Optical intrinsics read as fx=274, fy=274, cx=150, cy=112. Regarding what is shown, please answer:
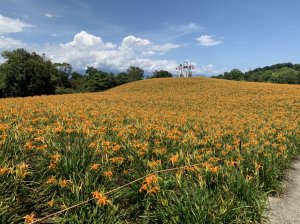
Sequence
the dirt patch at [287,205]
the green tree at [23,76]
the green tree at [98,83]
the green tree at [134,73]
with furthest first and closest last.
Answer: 1. the green tree at [134,73]
2. the green tree at [98,83]
3. the green tree at [23,76]
4. the dirt patch at [287,205]

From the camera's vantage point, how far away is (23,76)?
5809cm

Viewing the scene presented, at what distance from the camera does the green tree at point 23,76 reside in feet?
192

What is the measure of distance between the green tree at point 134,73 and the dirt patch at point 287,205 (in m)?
106

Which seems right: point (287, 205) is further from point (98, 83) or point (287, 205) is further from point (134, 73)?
point (134, 73)

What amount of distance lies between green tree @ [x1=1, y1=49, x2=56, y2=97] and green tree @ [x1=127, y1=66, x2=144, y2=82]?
172 feet

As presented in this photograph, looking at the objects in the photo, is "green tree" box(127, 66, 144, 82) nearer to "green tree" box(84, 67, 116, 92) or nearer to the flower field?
"green tree" box(84, 67, 116, 92)

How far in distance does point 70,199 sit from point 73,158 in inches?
42.0

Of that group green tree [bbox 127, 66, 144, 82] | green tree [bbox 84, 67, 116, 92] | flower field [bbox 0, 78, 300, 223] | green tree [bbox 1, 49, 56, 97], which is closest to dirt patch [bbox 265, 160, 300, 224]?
flower field [bbox 0, 78, 300, 223]

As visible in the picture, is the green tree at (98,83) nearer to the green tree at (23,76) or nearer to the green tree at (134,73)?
the green tree at (23,76)

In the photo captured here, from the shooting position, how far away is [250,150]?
683 cm

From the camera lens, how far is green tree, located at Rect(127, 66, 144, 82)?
114 m

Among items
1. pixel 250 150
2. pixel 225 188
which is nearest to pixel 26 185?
pixel 225 188

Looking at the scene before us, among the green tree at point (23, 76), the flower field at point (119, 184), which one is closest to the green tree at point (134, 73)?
the green tree at point (23, 76)

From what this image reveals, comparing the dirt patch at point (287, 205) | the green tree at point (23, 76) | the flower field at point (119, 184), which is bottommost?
the dirt patch at point (287, 205)
